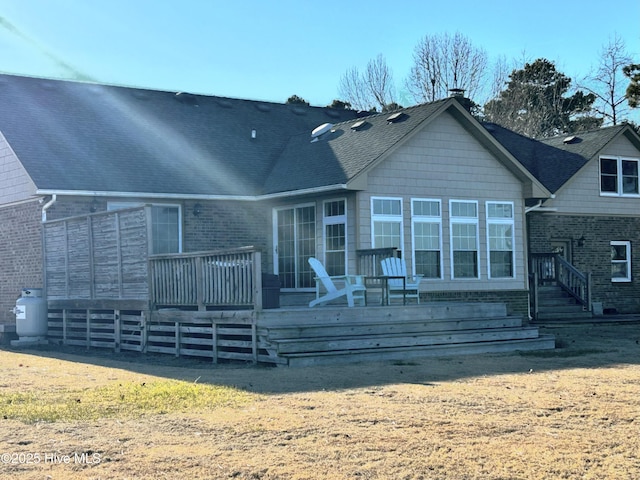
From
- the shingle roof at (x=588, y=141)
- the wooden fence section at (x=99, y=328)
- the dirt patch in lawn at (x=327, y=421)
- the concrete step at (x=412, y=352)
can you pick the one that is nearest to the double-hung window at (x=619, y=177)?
the shingle roof at (x=588, y=141)

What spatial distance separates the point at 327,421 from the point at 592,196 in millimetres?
18888

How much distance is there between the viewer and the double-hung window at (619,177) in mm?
25266

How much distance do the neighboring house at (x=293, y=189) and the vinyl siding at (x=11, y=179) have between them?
5 centimetres

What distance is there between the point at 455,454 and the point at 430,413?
5.74ft

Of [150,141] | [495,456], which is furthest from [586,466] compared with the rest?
[150,141]

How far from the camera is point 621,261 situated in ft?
83.6

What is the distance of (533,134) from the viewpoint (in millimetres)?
46594

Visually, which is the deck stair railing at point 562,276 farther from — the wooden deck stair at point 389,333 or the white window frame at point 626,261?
the wooden deck stair at point 389,333

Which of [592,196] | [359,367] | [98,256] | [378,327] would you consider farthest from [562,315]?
[98,256]

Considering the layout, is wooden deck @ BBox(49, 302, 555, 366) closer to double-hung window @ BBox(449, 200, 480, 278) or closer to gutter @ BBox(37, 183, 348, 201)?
gutter @ BBox(37, 183, 348, 201)

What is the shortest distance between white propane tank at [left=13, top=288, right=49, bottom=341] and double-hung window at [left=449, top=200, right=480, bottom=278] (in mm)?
8721

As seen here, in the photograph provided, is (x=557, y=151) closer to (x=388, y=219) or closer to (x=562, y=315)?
(x=562, y=315)

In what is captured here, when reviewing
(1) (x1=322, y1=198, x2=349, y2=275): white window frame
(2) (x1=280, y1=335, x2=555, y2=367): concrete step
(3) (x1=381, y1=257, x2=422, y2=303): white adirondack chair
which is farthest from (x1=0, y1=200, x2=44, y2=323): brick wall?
(2) (x1=280, y1=335, x2=555, y2=367): concrete step

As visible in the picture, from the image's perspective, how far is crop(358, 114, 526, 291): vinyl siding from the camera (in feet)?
59.2
